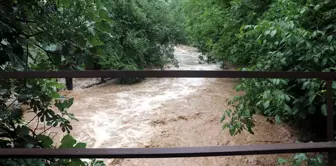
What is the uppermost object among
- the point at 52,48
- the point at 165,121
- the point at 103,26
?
the point at 103,26

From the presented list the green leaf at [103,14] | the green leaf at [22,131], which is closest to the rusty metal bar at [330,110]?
the green leaf at [103,14]

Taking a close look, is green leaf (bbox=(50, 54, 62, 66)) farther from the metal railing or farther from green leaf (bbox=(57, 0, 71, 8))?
the metal railing

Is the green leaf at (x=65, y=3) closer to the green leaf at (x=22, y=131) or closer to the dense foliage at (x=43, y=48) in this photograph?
the dense foliage at (x=43, y=48)

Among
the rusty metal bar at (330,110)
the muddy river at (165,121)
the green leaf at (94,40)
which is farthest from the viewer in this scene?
the muddy river at (165,121)

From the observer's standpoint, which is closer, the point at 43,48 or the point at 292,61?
the point at 43,48

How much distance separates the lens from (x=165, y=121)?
17.6ft

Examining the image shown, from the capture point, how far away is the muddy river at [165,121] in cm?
429

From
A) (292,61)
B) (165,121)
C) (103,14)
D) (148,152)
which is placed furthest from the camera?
(165,121)

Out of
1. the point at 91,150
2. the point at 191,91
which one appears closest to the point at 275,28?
the point at 91,150

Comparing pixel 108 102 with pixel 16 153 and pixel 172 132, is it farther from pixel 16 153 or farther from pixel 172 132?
pixel 16 153

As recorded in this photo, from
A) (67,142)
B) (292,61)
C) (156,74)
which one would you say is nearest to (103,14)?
(156,74)

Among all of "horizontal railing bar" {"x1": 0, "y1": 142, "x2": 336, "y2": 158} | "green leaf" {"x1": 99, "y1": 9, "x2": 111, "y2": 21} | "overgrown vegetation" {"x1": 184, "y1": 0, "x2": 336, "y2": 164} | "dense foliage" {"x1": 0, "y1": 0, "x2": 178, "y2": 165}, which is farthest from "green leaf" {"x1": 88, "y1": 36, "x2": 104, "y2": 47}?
"overgrown vegetation" {"x1": 184, "y1": 0, "x2": 336, "y2": 164}

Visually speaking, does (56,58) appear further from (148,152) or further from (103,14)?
(148,152)

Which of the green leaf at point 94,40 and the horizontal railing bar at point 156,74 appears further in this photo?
the green leaf at point 94,40
